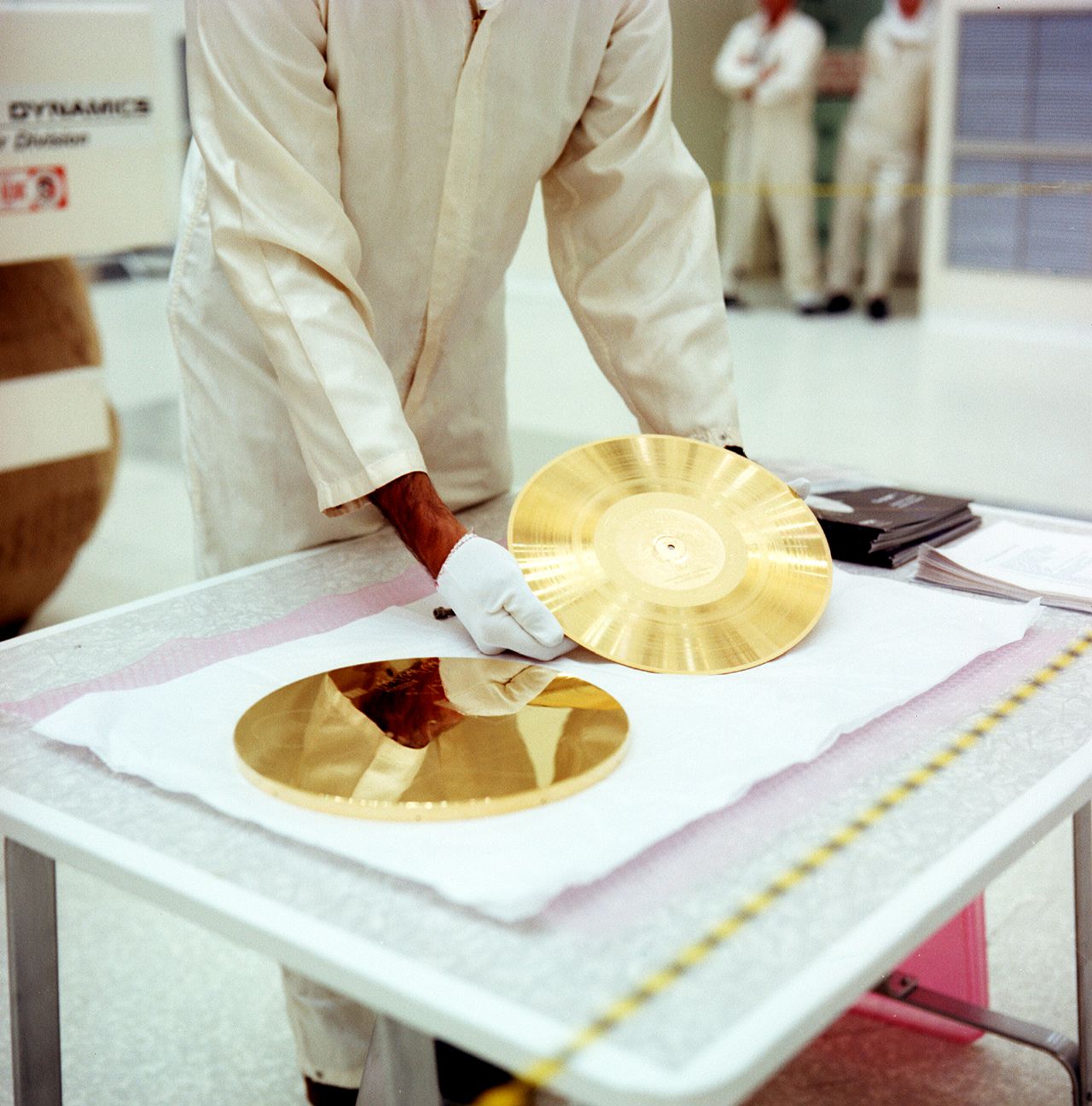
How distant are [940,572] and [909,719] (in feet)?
1.22

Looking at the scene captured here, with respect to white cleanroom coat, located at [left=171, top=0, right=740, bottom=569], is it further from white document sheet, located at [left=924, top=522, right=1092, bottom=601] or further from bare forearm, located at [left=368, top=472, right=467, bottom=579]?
white document sheet, located at [left=924, top=522, right=1092, bottom=601]

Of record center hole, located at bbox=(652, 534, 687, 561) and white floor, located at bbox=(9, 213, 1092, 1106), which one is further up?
record center hole, located at bbox=(652, 534, 687, 561)

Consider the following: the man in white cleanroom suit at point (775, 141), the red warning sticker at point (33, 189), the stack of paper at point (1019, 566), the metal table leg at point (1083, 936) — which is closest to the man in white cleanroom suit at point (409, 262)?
the stack of paper at point (1019, 566)

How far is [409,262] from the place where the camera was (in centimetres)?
149

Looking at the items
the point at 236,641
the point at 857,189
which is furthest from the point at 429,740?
the point at 857,189

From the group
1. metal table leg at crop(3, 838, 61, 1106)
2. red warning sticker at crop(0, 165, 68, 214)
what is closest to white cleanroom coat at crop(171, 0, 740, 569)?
metal table leg at crop(3, 838, 61, 1106)

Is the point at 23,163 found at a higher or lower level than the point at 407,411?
higher

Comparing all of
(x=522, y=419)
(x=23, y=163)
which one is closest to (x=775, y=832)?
(x=23, y=163)

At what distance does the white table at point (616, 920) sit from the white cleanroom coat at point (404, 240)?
43cm

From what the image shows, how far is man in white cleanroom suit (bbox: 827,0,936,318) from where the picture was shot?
3.51 m

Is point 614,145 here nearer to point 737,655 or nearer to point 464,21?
point 464,21

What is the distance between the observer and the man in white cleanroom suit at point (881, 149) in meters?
3.51

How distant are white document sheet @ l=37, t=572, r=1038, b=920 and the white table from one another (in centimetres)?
2

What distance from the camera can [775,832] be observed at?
2.99 feet
